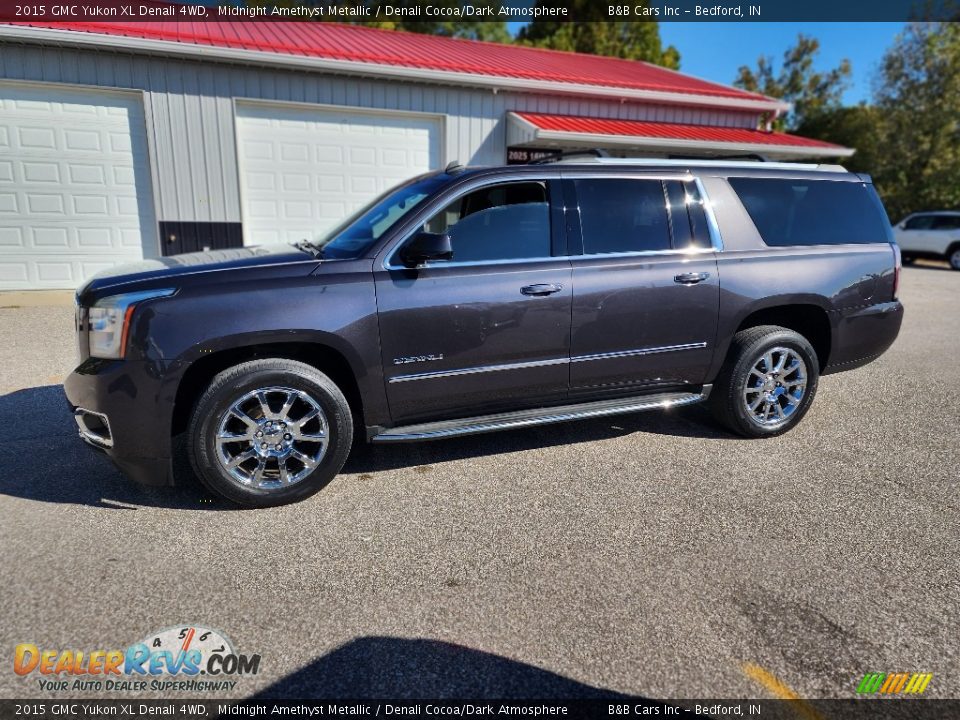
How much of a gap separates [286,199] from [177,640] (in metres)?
9.75

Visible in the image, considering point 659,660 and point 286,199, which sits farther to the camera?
point 286,199

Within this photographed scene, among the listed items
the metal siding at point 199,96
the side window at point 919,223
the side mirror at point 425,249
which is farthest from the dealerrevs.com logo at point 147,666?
the side window at point 919,223

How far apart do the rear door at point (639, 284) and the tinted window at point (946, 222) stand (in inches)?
738

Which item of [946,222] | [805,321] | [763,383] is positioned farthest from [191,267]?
[946,222]

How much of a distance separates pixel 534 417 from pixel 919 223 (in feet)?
67.6

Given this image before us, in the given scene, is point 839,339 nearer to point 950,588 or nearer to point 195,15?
point 950,588

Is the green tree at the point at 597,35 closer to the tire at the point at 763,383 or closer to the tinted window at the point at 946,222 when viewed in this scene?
the tinted window at the point at 946,222

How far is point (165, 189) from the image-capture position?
33.7 ft

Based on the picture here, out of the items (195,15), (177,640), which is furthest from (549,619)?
(195,15)

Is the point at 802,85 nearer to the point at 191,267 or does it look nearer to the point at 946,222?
the point at 946,222

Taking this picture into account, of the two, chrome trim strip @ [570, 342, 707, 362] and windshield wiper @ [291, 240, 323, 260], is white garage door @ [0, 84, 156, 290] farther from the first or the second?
chrome trim strip @ [570, 342, 707, 362]

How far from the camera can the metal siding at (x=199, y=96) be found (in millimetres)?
9492

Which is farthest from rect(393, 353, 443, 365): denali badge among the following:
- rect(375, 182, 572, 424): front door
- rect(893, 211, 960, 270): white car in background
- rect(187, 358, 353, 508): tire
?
rect(893, 211, 960, 270): white car in background

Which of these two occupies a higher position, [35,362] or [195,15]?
[195,15]
